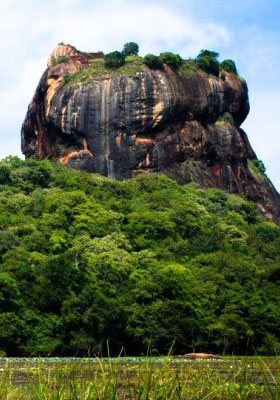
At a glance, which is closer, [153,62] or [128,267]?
[128,267]

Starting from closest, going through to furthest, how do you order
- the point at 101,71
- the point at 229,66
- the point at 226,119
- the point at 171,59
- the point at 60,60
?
the point at 101,71, the point at 171,59, the point at 60,60, the point at 226,119, the point at 229,66

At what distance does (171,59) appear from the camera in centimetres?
10938

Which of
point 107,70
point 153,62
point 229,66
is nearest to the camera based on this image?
point 153,62

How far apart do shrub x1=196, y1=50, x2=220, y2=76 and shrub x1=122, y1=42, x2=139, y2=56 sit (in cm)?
944

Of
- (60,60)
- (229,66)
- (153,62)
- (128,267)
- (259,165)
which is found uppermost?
(229,66)

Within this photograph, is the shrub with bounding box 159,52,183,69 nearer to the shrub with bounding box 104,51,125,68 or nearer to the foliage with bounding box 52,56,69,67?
the shrub with bounding box 104,51,125,68

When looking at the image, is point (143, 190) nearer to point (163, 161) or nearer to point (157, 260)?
point (163, 161)

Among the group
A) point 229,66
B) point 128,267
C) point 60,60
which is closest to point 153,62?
point 60,60

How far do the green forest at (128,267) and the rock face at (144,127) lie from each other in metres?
6.21

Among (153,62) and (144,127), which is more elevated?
(153,62)

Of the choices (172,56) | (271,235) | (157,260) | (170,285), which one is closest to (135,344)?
(170,285)

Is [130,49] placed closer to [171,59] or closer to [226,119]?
[171,59]

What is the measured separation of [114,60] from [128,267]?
5188cm

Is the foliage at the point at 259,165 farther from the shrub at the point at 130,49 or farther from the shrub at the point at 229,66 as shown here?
the shrub at the point at 130,49
